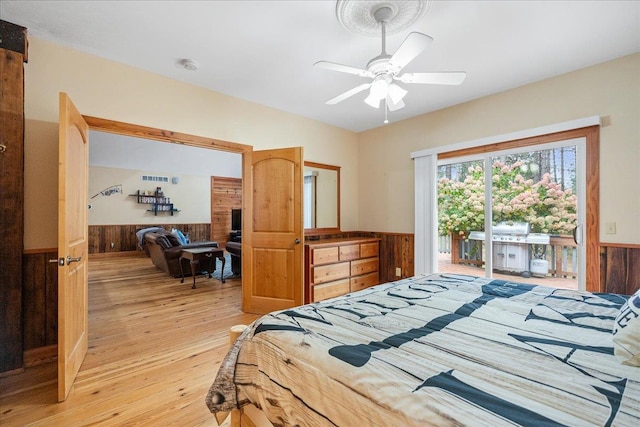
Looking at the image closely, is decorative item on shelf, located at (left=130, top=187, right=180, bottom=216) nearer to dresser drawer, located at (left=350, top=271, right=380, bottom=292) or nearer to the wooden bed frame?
dresser drawer, located at (left=350, top=271, right=380, bottom=292)

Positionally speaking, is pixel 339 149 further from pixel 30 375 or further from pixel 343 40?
pixel 30 375

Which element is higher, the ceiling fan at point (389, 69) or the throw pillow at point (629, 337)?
the ceiling fan at point (389, 69)

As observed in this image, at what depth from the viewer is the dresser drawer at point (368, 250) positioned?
4223 mm

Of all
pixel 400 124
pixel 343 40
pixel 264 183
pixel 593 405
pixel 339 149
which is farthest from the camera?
pixel 339 149

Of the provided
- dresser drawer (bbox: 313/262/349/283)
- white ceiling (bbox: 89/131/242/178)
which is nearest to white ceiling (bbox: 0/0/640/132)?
dresser drawer (bbox: 313/262/349/283)

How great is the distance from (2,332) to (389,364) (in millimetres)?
2907

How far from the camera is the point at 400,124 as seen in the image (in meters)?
4.29

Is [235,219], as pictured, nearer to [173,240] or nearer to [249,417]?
[173,240]

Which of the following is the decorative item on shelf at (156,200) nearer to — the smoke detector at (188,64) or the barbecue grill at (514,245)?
the smoke detector at (188,64)

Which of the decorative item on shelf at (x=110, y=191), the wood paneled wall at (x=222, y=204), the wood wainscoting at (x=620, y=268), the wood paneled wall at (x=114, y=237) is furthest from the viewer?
the wood paneled wall at (x=222, y=204)

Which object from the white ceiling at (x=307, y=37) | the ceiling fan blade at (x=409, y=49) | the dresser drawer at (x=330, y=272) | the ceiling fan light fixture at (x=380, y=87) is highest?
the white ceiling at (x=307, y=37)

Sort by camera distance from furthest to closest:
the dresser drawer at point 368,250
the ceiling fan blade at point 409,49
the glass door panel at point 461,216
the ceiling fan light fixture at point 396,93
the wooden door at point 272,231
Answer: the dresser drawer at point 368,250, the glass door panel at point 461,216, the wooden door at point 272,231, the ceiling fan light fixture at point 396,93, the ceiling fan blade at point 409,49

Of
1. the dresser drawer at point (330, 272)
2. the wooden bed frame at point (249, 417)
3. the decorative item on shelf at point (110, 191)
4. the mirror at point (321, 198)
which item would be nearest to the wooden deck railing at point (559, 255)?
the dresser drawer at point (330, 272)

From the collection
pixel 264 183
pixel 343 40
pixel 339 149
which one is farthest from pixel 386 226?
pixel 343 40
